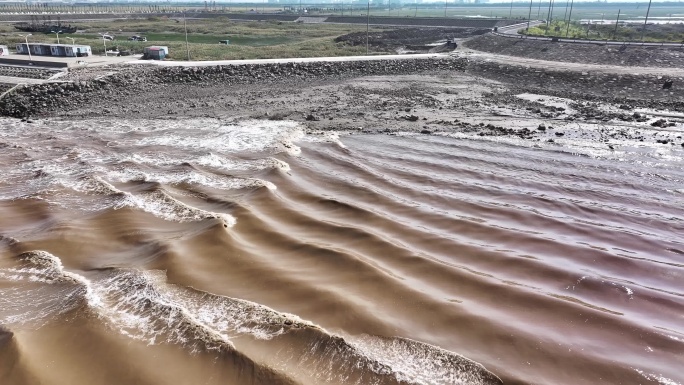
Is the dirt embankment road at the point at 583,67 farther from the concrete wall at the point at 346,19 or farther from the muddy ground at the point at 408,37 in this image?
the concrete wall at the point at 346,19

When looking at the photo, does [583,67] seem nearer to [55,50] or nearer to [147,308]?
[147,308]

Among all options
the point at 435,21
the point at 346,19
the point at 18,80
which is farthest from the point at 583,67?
the point at 346,19

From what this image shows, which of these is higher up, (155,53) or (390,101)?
(155,53)

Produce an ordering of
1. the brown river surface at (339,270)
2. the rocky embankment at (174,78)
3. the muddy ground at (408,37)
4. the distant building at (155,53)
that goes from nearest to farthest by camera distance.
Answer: the brown river surface at (339,270), the rocky embankment at (174,78), the distant building at (155,53), the muddy ground at (408,37)

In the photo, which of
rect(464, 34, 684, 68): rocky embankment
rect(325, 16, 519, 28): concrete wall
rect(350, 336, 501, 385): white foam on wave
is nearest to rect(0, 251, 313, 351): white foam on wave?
rect(350, 336, 501, 385): white foam on wave

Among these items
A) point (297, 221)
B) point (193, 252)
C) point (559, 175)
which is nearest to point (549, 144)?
point (559, 175)

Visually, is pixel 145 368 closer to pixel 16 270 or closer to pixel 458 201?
pixel 16 270

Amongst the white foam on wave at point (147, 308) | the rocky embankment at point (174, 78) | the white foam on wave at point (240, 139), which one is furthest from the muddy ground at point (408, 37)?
the white foam on wave at point (147, 308)
